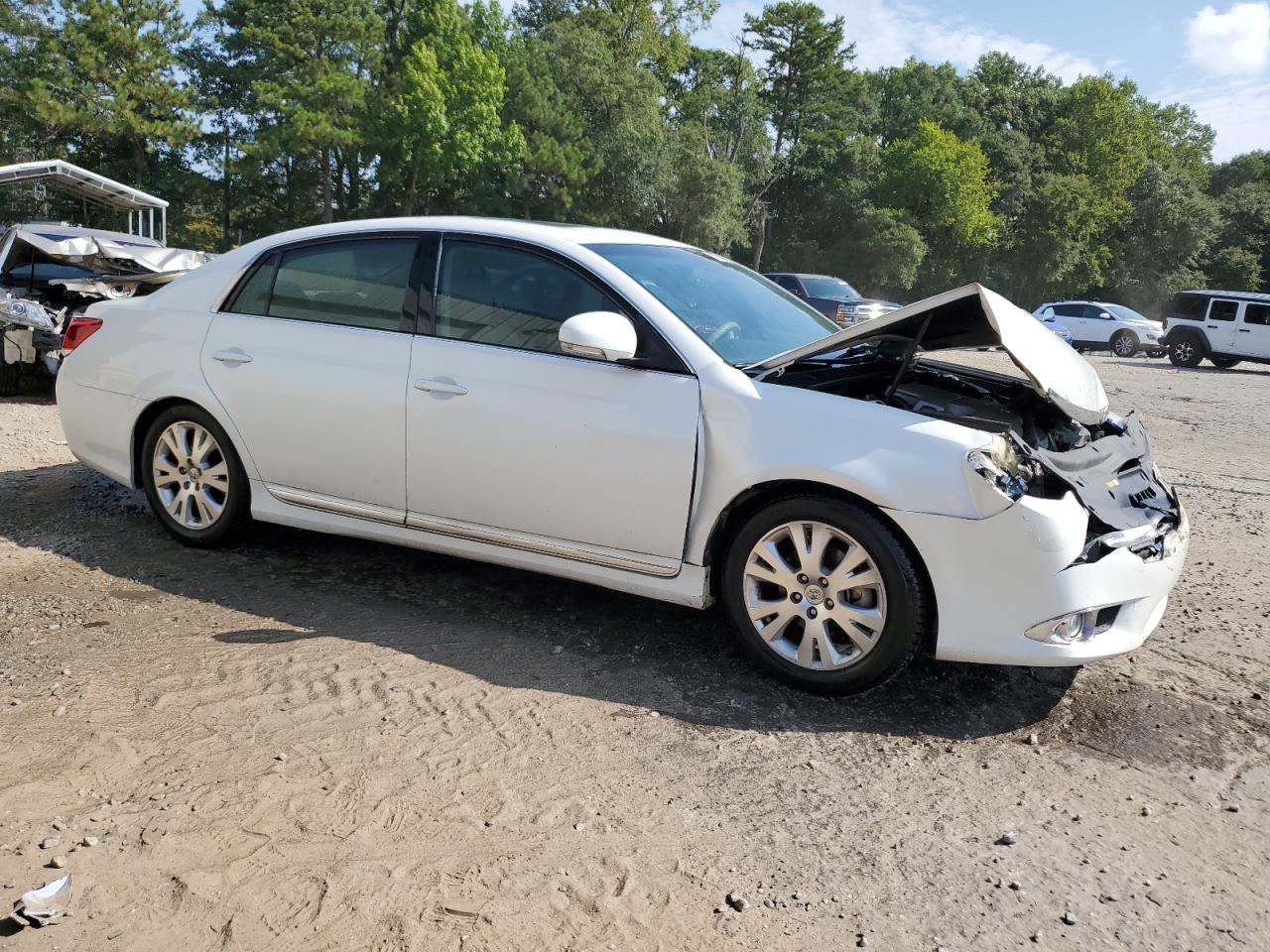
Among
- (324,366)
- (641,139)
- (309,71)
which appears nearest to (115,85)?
(309,71)

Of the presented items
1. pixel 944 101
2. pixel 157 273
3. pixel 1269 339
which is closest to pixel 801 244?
pixel 944 101

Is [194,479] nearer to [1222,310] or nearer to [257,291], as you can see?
[257,291]

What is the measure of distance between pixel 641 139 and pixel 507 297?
5140 centimetres

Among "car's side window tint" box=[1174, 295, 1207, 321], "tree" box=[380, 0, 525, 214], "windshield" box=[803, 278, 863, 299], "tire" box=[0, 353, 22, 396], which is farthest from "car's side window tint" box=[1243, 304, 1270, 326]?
"tree" box=[380, 0, 525, 214]

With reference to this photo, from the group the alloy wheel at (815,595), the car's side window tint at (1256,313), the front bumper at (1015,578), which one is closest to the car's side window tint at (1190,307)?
the car's side window tint at (1256,313)

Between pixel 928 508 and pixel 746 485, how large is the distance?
2.14 feet

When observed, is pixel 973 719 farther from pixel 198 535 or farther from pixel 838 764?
pixel 198 535

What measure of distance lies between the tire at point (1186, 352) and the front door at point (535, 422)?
23925mm

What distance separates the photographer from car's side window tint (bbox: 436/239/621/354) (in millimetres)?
4164

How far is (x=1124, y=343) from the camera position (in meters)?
28.2

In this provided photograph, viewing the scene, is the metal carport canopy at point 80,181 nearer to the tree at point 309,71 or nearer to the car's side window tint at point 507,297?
the car's side window tint at point 507,297

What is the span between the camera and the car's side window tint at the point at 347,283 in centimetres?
455

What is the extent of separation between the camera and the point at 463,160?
1751 inches

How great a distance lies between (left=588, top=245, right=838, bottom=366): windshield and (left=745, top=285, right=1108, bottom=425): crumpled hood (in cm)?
22
